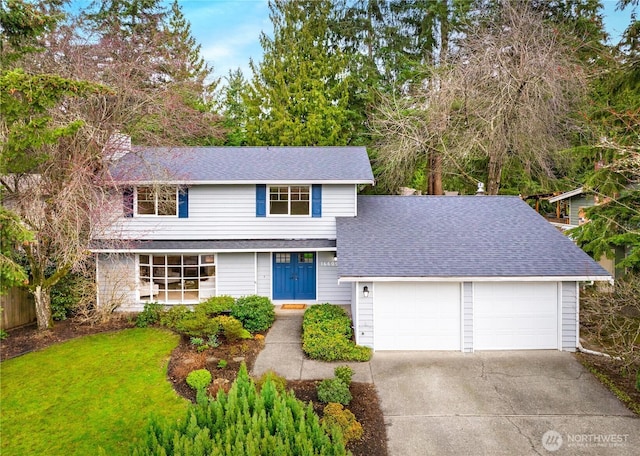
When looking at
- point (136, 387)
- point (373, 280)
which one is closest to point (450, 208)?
point (373, 280)

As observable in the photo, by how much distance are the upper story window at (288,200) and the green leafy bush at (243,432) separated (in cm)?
925

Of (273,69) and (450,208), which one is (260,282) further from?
(273,69)

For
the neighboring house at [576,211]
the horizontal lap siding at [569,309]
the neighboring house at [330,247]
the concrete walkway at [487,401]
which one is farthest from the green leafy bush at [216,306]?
the neighboring house at [576,211]

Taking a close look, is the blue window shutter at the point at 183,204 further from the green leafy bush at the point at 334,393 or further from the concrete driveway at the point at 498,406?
the green leafy bush at the point at 334,393

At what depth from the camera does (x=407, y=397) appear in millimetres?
7938

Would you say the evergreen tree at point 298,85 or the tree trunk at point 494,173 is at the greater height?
the evergreen tree at point 298,85

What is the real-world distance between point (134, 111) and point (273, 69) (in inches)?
481

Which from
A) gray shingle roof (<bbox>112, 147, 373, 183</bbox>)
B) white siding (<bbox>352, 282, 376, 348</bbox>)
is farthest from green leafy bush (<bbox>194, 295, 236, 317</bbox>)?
white siding (<bbox>352, 282, 376, 348</bbox>)

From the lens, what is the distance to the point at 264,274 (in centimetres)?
1416

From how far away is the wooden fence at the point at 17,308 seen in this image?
11.6m

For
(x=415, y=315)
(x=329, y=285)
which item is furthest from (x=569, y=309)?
(x=329, y=285)

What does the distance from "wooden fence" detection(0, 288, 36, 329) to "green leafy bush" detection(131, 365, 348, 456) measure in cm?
1035

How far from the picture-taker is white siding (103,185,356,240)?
45.0ft

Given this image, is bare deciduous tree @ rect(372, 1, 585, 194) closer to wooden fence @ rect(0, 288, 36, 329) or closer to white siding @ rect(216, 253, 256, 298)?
white siding @ rect(216, 253, 256, 298)
